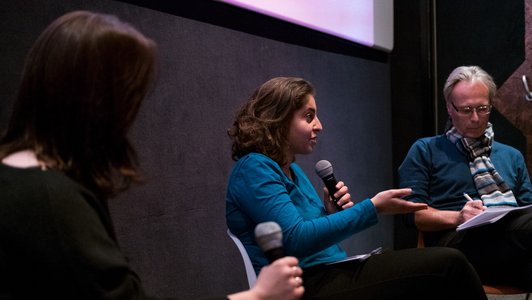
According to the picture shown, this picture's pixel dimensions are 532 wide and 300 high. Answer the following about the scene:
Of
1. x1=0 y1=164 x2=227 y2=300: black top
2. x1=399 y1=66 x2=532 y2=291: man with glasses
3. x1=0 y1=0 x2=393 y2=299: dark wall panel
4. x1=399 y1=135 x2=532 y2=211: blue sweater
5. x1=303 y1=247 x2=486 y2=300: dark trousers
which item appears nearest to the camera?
x1=0 y1=164 x2=227 y2=300: black top

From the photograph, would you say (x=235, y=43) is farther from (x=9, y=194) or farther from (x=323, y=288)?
(x=9, y=194)

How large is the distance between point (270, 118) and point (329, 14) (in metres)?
1.76

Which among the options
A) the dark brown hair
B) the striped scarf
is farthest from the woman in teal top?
the striped scarf

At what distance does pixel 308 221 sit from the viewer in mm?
1729

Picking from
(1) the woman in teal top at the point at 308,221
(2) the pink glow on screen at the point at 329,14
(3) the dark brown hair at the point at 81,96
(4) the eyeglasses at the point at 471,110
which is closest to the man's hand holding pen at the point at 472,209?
(4) the eyeglasses at the point at 471,110

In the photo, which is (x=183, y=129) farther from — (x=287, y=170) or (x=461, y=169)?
(x=461, y=169)

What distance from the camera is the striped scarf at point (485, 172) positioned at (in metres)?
2.64

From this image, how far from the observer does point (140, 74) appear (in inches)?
42.4

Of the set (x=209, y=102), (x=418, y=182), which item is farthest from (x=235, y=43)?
(x=418, y=182)

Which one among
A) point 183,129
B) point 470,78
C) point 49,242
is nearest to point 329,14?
point 470,78

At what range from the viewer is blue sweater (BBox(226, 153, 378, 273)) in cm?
170

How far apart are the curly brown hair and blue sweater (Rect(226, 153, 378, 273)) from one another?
2.5 inches

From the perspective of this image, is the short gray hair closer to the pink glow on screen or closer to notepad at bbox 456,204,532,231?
notepad at bbox 456,204,532,231

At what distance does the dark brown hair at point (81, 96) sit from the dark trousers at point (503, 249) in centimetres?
169
